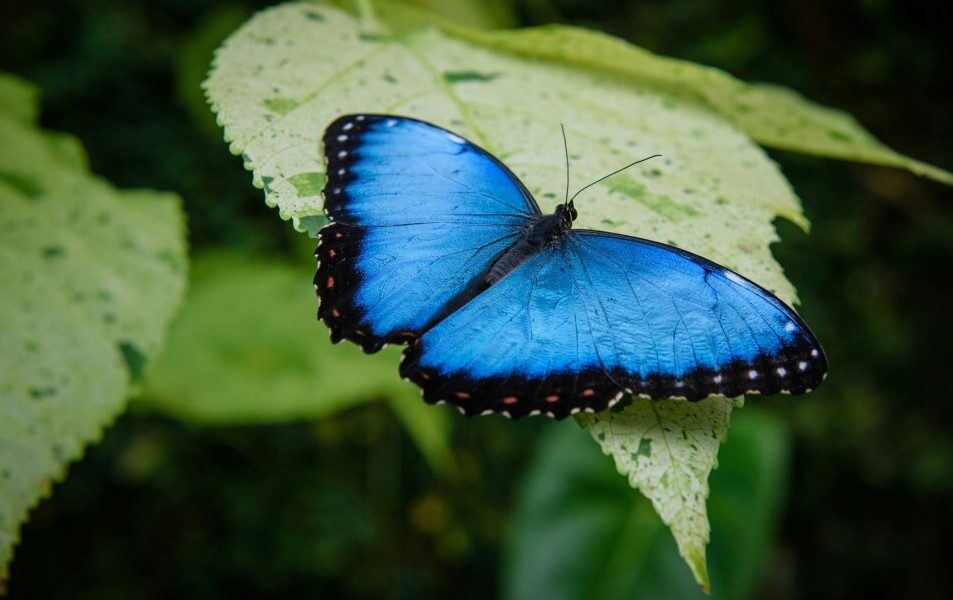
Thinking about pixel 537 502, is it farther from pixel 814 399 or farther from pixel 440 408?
pixel 814 399

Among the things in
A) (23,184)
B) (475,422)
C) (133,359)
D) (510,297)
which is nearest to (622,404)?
(510,297)

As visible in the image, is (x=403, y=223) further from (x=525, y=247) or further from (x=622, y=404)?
(x=622, y=404)

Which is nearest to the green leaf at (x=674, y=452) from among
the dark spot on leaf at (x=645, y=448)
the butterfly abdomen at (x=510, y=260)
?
the dark spot on leaf at (x=645, y=448)

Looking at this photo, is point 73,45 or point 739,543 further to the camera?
point 73,45

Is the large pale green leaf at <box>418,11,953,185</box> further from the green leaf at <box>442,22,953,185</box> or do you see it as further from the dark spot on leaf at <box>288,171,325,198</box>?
the dark spot on leaf at <box>288,171,325,198</box>

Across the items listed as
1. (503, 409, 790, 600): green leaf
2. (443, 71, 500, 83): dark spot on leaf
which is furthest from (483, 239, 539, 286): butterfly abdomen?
(503, 409, 790, 600): green leaf

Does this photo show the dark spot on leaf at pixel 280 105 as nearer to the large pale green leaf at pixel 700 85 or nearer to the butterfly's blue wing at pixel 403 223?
the butterfly's blue wing at pixel 403 223

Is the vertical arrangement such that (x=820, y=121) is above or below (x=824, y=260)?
above

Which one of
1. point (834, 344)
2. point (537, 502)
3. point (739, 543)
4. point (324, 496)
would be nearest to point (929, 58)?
point (834, 344)
